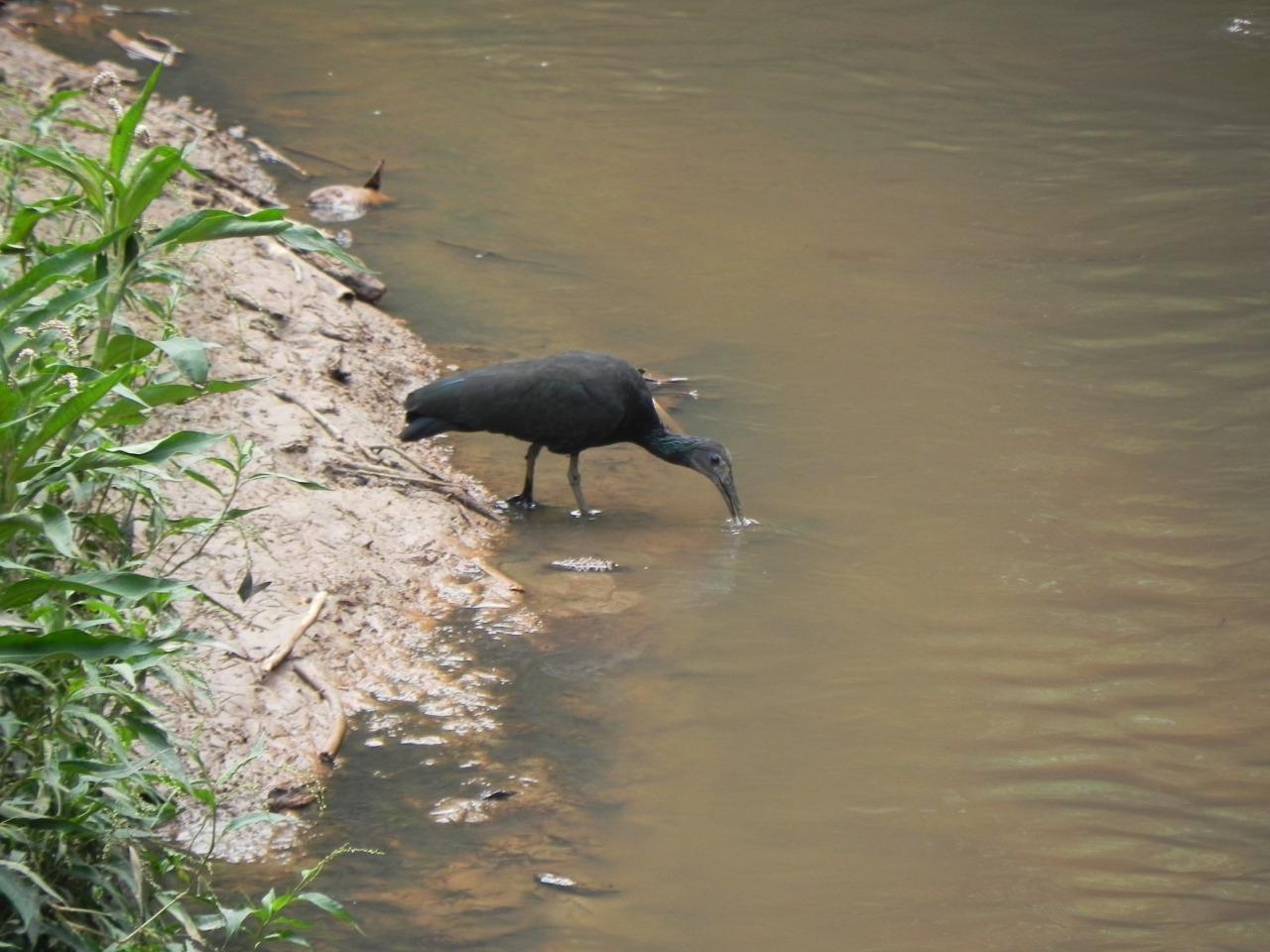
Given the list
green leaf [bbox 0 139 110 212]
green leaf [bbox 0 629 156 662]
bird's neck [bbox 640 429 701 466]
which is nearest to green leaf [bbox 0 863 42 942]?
green leaf [bbox 0 629 156 662]

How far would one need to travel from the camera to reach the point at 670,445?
23.9 feet

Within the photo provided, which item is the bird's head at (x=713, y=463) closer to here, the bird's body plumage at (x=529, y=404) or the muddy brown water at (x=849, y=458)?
the muddy brown water at (x=849, y=458)

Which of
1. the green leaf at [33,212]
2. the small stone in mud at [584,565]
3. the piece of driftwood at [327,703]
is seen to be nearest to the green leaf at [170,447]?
the green leaf at [33,212]

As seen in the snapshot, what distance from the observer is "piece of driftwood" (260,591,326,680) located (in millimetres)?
4801

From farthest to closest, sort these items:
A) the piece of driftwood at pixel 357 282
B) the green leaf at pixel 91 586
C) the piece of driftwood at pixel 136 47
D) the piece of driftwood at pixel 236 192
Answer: the piece of driftwood at pixel 136 47 < the piece of driftwood at pixel 236 192 < the piece of driftwood at pixel 357 282 < the green leaf at pixel 91 586

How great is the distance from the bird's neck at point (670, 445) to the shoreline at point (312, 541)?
86cm

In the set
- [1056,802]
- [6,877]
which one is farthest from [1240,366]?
[6,877]

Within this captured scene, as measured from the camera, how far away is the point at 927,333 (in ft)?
28.8

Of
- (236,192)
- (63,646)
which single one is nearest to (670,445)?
(236,192)

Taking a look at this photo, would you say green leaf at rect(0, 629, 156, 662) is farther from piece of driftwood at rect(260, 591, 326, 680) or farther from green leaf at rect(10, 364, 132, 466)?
piece of driftwood at rect(260, 591, 326, 680)

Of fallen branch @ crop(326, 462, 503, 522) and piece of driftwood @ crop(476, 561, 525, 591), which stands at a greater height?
fallen branch @ crop(326, 462, 503, 522)

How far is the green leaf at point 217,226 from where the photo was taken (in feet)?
10.1

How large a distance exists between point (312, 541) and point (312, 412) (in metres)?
1.11

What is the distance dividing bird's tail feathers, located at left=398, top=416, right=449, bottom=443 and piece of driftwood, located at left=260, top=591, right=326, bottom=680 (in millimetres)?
1565
